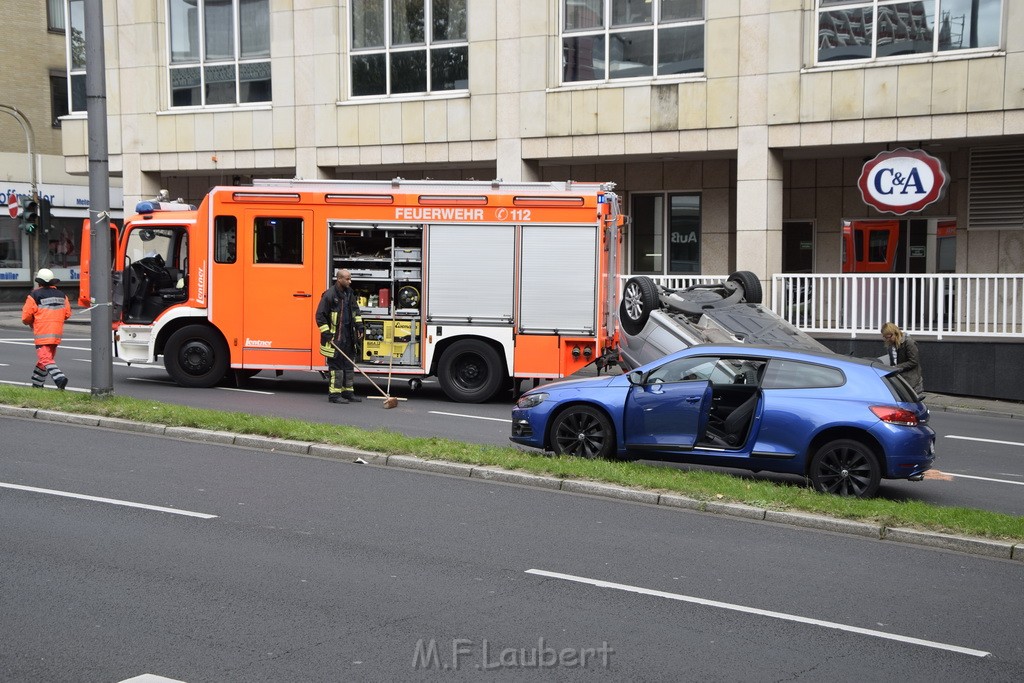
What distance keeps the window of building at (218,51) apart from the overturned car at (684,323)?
47.3 ft

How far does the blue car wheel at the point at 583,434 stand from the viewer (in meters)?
11.2

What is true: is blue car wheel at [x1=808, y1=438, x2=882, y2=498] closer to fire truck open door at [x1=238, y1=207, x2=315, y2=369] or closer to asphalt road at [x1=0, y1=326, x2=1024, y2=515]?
asphalt road at [x1=0, y1=326, x2=1024, y2=515]

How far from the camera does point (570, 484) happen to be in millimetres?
10250

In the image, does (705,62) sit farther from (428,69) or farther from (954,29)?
(428,69)

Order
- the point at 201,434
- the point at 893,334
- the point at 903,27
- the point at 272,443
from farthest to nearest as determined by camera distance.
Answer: the point at 903,27
the point at 893,334
the point at 201,434
the point at 272,443

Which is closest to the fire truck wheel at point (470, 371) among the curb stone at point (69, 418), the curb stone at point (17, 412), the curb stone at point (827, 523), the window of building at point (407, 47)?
the curb stone at point (69, 418)

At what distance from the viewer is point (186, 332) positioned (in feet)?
57.9

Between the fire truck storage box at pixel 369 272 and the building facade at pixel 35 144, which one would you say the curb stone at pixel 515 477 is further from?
the building facade at pixel 35 144

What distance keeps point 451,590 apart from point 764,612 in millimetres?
1907

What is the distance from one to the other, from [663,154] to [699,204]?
7.64 ft

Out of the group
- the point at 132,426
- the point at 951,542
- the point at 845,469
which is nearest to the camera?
the point at 951,542

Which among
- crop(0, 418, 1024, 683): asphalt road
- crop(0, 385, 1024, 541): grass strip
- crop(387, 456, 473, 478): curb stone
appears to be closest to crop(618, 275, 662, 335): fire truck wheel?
crop(0, 385, 1024, 541): grass strip

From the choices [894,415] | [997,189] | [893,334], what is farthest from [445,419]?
[997,189]

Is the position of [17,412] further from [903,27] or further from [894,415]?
[903,27]
